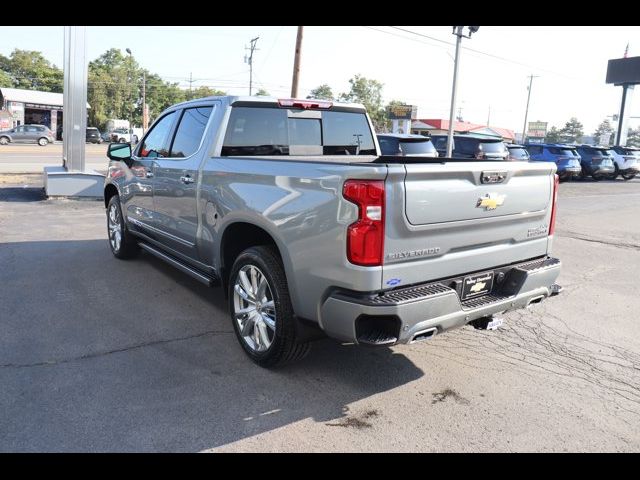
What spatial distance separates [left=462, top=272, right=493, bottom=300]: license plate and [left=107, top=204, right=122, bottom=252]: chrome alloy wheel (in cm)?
467

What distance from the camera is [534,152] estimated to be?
24.9 m

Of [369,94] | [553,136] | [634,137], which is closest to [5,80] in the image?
[369,94]

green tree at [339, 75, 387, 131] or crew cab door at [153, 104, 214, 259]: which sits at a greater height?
green tree at [339, 75, 387, 131]

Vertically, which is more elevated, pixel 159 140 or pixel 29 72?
pixel 29 72

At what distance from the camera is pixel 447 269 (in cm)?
327

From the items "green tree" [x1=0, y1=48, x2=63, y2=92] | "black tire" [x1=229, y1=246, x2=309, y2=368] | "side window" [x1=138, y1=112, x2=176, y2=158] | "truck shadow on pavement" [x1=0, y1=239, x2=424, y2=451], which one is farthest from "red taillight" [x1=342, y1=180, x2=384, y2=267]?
"green tree" [x1=0, y1=48, x2=63, y2=92]

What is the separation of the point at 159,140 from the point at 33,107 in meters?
60.2

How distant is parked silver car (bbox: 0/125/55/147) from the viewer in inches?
1565

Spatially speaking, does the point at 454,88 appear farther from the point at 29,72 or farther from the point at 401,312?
the point at 29,72

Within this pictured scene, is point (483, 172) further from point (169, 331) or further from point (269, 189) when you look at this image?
point (169, 331)

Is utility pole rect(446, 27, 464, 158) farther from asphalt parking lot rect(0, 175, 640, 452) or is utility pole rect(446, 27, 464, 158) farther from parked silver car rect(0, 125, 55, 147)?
parked silver car rect(0, 125, 55, 147)

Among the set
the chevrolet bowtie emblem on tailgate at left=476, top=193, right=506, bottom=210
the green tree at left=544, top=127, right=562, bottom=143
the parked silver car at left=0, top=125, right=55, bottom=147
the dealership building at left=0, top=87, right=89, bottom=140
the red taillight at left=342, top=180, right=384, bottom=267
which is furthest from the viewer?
the green tree at left=544, top=127, right=562, bottom=143

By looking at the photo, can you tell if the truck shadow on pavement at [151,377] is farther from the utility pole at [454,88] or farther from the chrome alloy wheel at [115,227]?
the utility pole at [454,88]
